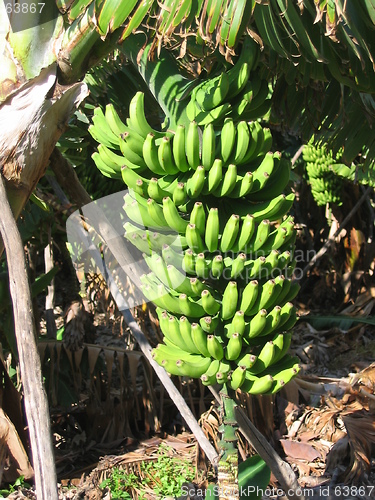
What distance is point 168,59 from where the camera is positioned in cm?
175

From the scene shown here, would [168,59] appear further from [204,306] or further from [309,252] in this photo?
[309,252]

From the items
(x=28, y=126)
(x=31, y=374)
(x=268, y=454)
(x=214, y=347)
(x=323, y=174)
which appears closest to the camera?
(x=31, y=374)

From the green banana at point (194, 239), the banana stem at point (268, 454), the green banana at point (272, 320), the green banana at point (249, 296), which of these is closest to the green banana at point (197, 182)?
the green banana at point (194, 239)

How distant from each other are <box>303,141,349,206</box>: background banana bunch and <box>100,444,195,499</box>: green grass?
126 inches

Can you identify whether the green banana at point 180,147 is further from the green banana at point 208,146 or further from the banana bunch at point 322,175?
the banana bunch at point 322,175

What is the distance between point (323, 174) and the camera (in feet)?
18.1

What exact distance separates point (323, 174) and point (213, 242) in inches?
169

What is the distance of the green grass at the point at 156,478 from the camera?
3164mm

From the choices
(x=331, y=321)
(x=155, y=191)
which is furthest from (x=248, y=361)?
(x=331, y=321)

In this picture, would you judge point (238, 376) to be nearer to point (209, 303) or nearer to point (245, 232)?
point (209, 303)

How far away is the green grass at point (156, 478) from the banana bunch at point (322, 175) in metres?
3.23

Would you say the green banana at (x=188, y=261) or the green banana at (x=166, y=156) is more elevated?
the green banana at (x=166, y=156)

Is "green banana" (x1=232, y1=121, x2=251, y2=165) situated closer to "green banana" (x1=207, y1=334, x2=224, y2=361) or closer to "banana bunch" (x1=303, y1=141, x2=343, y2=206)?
"green banana" (x1=207, y1=334, x2=224, y2=361)

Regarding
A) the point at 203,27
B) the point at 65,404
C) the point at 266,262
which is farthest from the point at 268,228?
the point at 65,404
